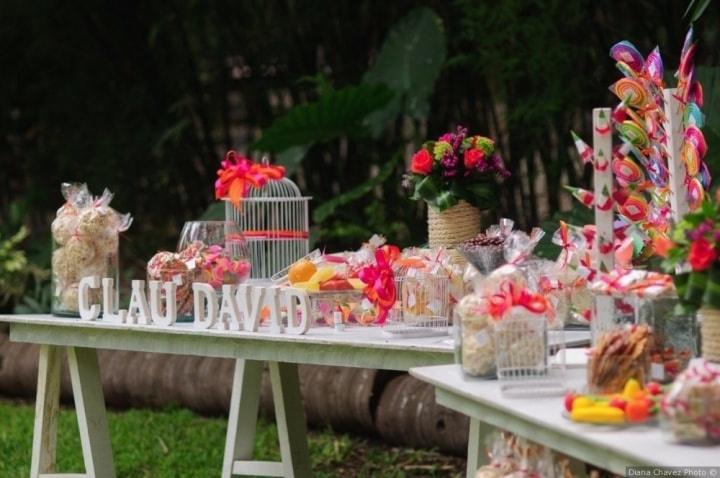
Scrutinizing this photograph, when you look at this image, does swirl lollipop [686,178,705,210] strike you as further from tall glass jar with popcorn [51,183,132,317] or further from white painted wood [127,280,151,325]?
tall glass jar with popcorn [51,183,132,317]

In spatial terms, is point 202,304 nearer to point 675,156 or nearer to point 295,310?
point 295,310

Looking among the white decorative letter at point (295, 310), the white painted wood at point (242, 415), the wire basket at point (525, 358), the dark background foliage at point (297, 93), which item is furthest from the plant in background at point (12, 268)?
Answer: the wire basket at point (525, 358)

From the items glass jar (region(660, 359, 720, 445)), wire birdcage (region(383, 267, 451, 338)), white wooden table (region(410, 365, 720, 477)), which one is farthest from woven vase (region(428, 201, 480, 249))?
glass jar (region(660, 359, 720, 445))

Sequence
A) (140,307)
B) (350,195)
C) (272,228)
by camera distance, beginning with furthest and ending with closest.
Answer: (350,195)
(272,228)
(140,307)

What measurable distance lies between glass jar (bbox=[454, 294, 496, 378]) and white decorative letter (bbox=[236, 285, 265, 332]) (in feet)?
2.61

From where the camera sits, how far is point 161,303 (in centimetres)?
332

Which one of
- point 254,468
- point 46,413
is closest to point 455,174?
point 254,468

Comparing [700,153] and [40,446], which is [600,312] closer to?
[700,153]

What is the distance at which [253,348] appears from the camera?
3.07 meters

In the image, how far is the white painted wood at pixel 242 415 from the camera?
12.3 ft

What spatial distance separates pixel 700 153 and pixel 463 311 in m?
0.73

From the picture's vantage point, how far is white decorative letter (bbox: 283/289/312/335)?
2.97m

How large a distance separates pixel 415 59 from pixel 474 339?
346cm

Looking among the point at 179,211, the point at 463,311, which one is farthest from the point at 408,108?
the point at 463,311
